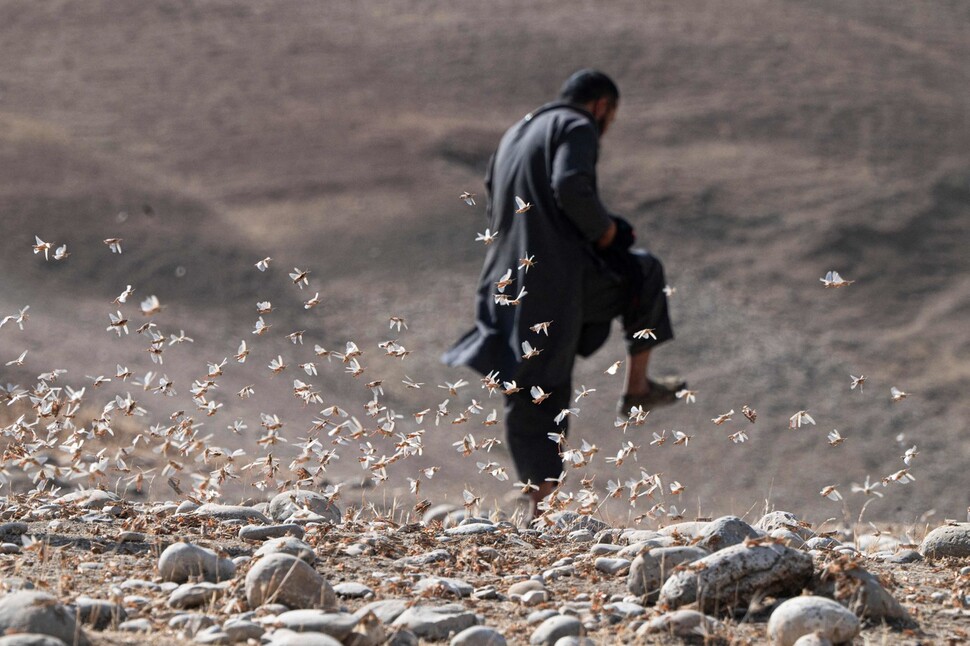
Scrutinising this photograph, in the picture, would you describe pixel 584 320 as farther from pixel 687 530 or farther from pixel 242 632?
pixel 242 632

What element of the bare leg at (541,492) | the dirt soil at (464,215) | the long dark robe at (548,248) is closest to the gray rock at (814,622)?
the bare leg at (541,492)

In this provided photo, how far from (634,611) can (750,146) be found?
16.8 metres

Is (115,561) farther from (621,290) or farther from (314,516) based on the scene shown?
(621,290)

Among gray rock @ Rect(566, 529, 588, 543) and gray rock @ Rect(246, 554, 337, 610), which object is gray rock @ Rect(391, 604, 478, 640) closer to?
gray rock @ Rect(246, 554, 337, 610)

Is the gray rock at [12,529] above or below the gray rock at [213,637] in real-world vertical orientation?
below

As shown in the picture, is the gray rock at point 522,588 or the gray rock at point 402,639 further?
the gray rock at point 522,588

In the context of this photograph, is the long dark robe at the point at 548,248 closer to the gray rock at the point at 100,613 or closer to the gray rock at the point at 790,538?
the gray rock at the point at 790,538

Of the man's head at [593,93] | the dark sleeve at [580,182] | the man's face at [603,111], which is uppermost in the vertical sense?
A: the man's head at [593,93]

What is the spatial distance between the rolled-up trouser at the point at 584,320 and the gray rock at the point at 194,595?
2.22 m

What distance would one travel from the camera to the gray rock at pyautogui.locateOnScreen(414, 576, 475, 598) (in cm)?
287

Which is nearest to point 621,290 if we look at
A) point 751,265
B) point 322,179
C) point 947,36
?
point 751,265

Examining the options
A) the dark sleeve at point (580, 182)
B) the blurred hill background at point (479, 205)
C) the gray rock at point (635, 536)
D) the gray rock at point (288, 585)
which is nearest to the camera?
the gray rock at point (288, 585)

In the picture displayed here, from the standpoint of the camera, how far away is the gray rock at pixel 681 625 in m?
2.54

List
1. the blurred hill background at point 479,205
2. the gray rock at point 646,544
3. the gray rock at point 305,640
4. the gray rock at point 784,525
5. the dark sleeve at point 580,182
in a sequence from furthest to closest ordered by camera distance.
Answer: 1. the blurred hill background at point 479,205
2. the dark sleeve at point 580,182
3. the gray rock at point 784,525
4. the gray rock at point 646,544
5. the gray rock at point 305,640
